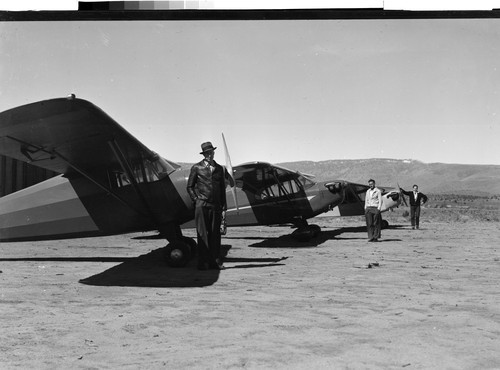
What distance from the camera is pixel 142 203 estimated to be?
29.5ft

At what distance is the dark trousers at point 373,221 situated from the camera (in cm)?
1347

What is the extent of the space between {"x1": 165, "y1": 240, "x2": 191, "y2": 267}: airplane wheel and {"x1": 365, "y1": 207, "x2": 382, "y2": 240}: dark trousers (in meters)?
6.38

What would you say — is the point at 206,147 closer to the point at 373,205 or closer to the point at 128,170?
the point at 128,170

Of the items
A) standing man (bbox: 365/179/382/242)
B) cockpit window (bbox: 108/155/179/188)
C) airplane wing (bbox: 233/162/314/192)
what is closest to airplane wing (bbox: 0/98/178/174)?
cockpit window (bbox: 108/155/179/188)

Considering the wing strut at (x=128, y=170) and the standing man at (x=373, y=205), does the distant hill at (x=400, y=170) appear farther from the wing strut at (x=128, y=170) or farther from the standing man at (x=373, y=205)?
the wing strut at (x=128, y=170)

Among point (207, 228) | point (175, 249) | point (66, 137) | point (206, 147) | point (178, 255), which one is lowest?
point (178, 255)

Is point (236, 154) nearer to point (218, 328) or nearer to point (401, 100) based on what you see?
point (401, 100)

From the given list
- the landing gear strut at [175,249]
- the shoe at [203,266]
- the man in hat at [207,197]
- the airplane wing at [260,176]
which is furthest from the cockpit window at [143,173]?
the airplane wing at [260,176]

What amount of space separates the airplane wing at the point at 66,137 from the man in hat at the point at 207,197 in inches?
49.8

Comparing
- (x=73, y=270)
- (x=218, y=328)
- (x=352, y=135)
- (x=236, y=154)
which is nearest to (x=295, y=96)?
(x=352, y=135)

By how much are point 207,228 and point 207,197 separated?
51cm

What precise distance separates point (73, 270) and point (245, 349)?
559 centimetres

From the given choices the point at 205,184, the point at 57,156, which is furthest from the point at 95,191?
the point at 205,184

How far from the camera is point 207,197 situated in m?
8.03
